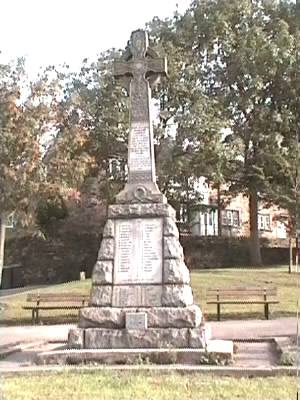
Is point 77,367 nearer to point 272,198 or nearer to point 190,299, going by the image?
point 190,299

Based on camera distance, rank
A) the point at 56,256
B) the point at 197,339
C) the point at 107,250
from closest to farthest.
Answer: the point at 197,339 → the point at 107,250 → the point at 56,256

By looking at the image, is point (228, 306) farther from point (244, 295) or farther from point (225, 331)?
point (225, 331)

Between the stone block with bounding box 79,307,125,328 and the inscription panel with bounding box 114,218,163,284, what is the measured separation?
462 millimetres

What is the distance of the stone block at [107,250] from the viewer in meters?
10.6

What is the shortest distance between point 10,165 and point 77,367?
38.6 feet

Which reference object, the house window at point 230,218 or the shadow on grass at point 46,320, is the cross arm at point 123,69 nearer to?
the shadow on grass at point 46,320

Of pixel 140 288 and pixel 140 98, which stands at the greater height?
pixel 140 98

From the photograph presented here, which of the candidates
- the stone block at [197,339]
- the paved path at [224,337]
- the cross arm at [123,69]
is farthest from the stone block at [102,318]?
A: the cross arm at [123,69]

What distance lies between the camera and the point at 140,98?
11.3 metres

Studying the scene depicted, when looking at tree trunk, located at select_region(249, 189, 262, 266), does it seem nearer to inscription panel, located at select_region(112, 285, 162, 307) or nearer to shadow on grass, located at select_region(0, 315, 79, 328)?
shadow on grass, located at select_region(0, 315, 79, 328)

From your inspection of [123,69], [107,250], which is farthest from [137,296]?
[123,69]

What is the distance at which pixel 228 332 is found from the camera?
13.1m

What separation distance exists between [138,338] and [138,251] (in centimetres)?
129

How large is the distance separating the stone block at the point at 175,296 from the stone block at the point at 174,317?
8 cm
